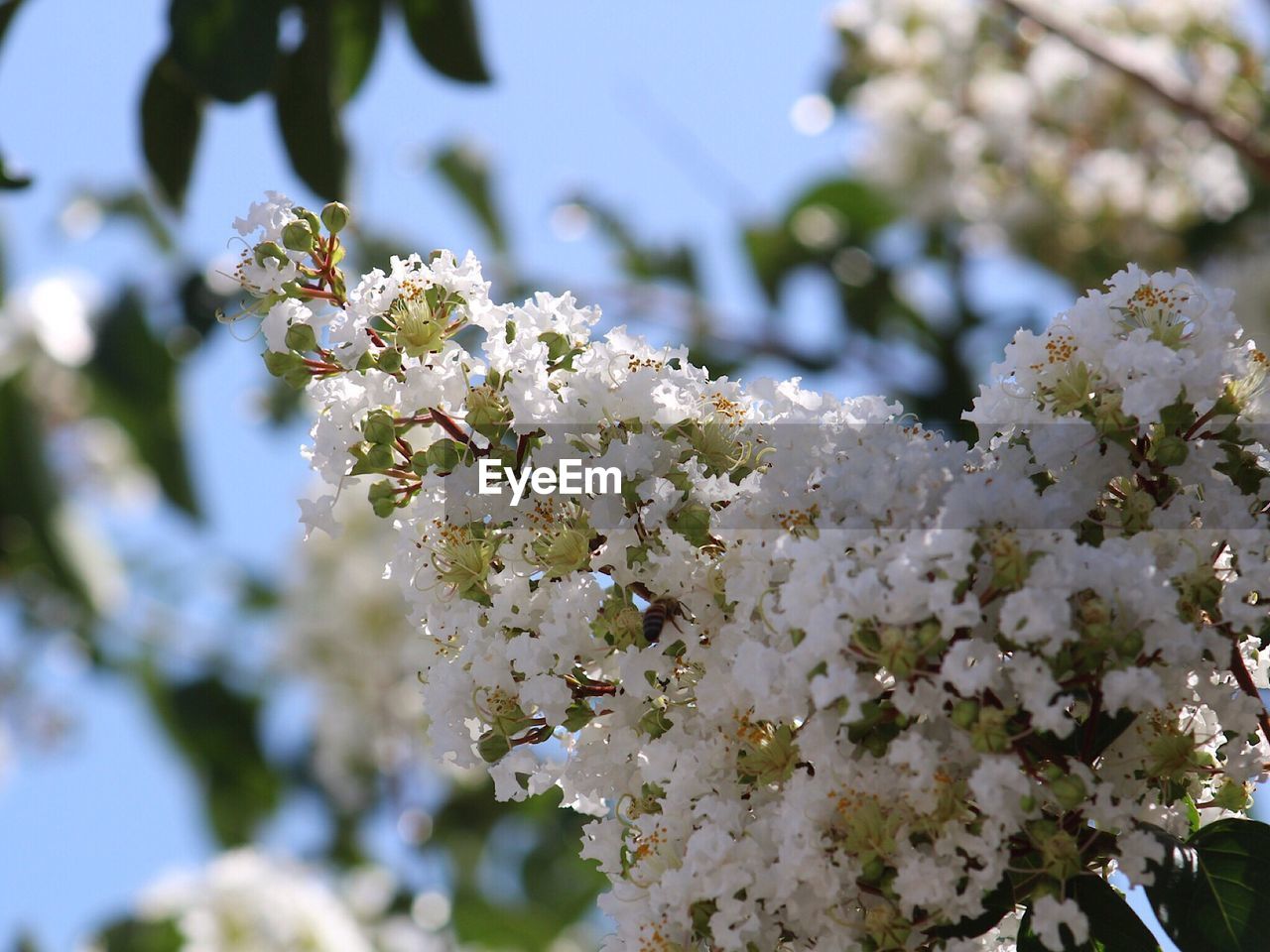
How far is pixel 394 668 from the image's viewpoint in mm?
3814

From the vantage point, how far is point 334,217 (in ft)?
3.80

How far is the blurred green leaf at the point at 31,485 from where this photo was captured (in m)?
2.96

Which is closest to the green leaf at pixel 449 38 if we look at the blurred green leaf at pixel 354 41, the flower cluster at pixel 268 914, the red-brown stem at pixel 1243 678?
the blurred green leaf at pixel 354 41

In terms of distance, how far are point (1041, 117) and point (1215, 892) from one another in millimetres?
3271

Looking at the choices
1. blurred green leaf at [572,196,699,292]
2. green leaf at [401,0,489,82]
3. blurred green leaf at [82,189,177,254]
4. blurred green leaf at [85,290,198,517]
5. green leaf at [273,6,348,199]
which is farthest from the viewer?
blurred green leaf at [572,196,699,292]

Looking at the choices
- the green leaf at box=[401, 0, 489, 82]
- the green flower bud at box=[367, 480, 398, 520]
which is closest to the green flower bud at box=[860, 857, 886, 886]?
the green flower bud at box=[367, 480, 398, 520]

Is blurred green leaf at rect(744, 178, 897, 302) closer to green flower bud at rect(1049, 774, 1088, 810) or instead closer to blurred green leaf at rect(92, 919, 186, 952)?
blurred green leaf at rect(92, 919, 186, 952)

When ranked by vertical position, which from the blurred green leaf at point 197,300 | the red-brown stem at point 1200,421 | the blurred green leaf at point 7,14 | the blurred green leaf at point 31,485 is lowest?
the blurred green leaf at point 31,485

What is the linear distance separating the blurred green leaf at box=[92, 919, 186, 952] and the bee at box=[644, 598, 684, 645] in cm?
250

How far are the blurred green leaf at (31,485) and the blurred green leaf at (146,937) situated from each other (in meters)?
0.74

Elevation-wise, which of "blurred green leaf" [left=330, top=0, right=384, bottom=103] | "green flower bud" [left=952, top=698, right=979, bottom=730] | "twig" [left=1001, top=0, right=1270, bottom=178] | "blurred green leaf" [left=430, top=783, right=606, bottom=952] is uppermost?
"green flower bud" [left=952, top=698, right=979, bottom=730]

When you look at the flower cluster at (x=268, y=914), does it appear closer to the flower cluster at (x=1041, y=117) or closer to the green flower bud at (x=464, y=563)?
the green flower bud at (x=464, y=563)

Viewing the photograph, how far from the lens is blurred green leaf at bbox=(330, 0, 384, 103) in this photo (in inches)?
72.0

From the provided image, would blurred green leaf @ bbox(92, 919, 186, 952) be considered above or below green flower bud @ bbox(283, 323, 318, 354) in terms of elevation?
below
